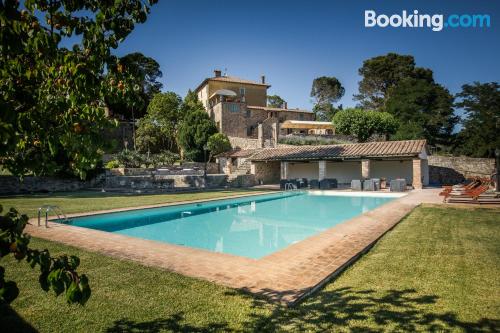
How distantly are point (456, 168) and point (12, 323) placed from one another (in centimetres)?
3152

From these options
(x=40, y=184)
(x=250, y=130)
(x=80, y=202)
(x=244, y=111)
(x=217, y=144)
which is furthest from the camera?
(x=250, y=130)

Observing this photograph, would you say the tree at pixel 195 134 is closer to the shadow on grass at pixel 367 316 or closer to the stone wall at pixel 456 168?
the stone wall at pixel 456 168

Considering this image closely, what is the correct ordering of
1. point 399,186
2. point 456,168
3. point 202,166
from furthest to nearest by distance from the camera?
point 202,166
point 456,168
point 399,186

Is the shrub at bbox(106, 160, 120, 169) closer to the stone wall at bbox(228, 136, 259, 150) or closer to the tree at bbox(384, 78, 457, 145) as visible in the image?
the stone wall at bbox(228, 136, 259, 150)

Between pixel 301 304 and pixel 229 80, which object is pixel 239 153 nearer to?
pixel 229 80

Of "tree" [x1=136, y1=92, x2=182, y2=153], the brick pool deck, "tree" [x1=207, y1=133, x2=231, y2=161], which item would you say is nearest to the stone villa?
"tree" [x1=207, y1=133, x2=231, y2=161]

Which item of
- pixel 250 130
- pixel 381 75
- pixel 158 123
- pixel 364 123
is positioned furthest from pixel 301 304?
pixel 381 75

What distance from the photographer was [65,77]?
2350mm

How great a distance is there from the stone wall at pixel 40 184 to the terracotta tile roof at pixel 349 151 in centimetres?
1475

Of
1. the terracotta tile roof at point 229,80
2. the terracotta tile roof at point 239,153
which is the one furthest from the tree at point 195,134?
the terracotta tile roof at point 229,80

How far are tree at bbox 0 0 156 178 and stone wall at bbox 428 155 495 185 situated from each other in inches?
1186

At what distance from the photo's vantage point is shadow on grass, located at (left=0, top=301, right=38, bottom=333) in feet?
11.4

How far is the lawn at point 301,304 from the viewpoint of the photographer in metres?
3.50

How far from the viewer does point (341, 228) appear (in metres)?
8.74
